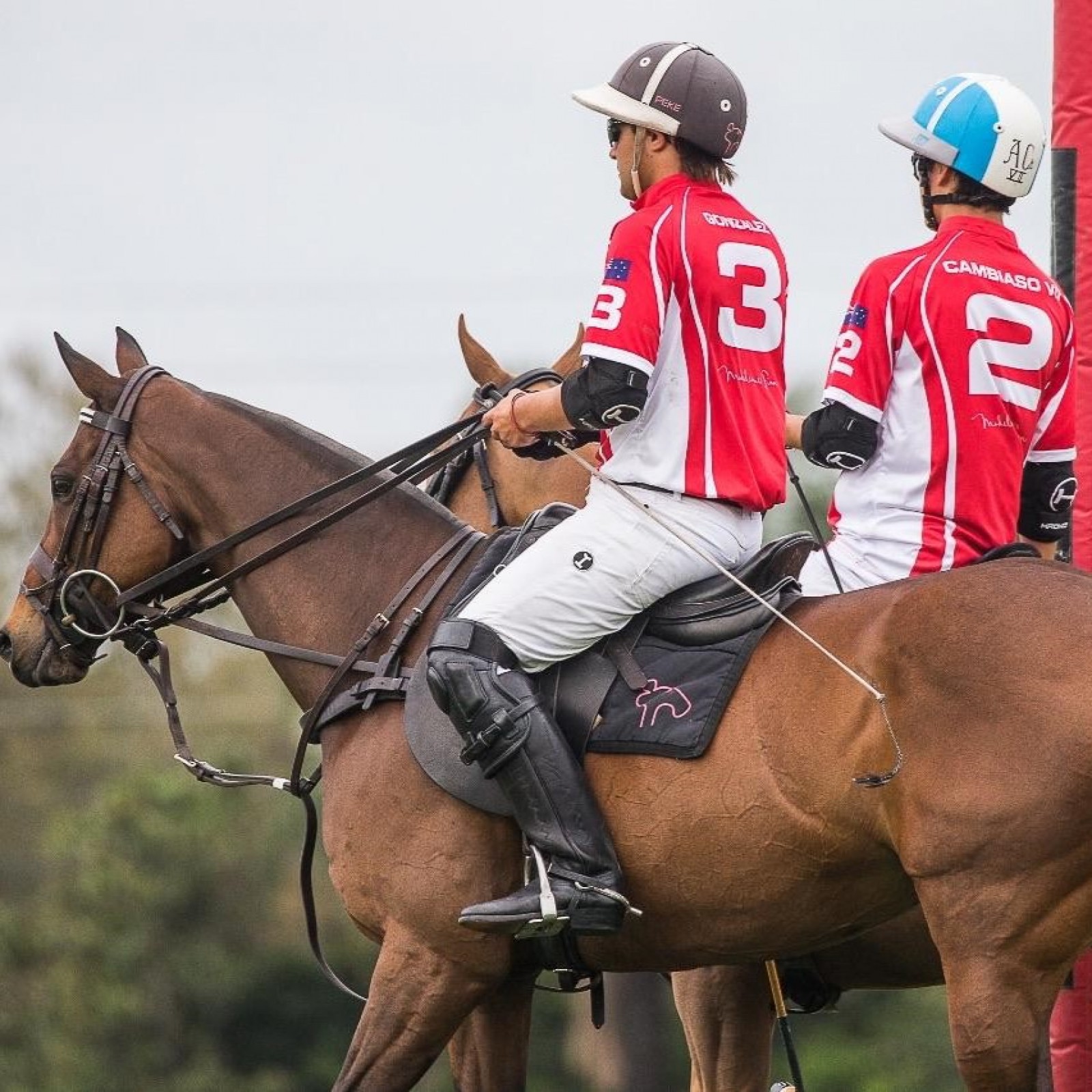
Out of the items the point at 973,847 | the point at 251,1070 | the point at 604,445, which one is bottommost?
the point at 251,1070

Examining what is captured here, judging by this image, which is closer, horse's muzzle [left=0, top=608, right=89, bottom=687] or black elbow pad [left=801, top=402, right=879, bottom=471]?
black elbow pad [left=801, top=402, right=879, bottom=471]

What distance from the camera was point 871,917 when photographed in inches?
230

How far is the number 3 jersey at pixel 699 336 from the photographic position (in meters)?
5.80

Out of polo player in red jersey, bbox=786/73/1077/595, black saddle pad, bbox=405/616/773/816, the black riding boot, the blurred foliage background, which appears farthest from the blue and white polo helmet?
the blurred foliage background

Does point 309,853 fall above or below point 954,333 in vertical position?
below

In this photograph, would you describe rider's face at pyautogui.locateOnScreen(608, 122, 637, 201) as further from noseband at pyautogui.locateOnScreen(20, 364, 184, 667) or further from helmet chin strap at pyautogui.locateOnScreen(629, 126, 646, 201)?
noseband at pyautogui.locateOnScreen(20, 364, 184, 667)

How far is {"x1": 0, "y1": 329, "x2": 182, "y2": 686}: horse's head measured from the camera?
6.65 meters

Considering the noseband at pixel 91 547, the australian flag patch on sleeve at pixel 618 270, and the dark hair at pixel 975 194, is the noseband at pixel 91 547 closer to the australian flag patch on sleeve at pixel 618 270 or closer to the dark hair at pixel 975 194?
the australian flag patch on sleeve at pixel 618 270

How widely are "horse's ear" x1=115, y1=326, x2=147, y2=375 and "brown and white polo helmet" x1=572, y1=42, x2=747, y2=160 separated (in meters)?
1.85

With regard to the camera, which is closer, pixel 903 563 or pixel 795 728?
pixel 795 728

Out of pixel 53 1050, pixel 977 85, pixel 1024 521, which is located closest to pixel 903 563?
pixel 1024 521

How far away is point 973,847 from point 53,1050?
32.3 meters

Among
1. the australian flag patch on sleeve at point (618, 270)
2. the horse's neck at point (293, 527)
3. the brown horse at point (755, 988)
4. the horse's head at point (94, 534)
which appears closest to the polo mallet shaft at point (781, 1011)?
the brown horse at point (755, 988)

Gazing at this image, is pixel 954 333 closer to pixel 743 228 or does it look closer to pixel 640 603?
pixel 743 228
